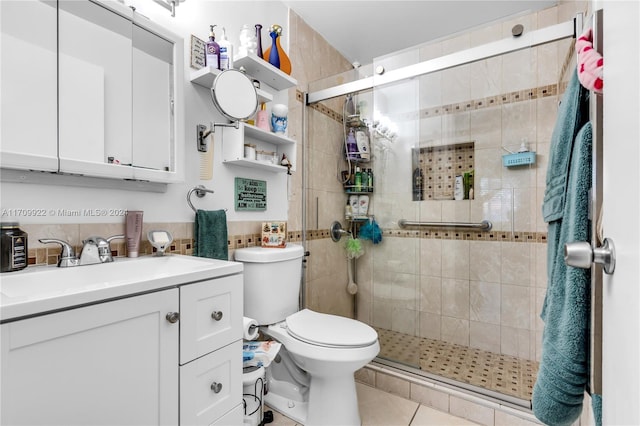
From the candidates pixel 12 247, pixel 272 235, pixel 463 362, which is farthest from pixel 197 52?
pixel 463 362

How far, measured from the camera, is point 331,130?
227cm

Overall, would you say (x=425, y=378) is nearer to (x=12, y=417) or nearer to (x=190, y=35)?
(x=12, y=417)

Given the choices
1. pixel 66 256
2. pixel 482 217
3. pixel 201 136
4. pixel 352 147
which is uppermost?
pixel 352 147

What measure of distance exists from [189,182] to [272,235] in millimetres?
509

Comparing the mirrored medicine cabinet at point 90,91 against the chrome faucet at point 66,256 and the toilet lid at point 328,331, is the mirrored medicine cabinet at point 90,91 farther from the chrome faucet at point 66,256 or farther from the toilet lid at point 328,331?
the toilet lid at point 328,331

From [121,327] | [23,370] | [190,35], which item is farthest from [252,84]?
[23,370]

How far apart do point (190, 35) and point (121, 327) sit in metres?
1.30

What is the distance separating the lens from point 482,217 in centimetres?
220

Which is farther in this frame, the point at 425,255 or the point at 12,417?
the point at 425,255

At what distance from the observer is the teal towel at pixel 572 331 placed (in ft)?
2.19

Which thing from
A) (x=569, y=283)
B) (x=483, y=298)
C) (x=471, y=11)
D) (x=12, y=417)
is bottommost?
(x=483, y=298)

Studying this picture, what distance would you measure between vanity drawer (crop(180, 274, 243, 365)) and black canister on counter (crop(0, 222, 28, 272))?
1.60 feet

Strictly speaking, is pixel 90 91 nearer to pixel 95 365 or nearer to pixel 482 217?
pixel 95 365

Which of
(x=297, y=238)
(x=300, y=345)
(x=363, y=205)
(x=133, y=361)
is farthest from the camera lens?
(x=363, y=205)
